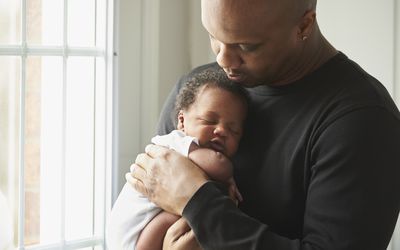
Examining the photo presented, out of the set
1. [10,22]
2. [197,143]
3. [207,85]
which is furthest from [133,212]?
[10,22]

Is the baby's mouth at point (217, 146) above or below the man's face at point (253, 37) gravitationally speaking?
below

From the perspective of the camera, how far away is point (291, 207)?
118 cm

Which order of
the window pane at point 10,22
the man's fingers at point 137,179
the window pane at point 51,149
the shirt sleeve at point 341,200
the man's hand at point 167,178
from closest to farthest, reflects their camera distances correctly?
1. the shirt sleeve at point 341,200
2. the man's hand at point 167,178
3. the man's fingers at point 137,179
4. the window pane at point 10,22
5. the window pane at point 51,149

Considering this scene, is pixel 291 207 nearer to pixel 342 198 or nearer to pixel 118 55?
pixel 342 198

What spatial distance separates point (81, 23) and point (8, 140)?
16.3 inches

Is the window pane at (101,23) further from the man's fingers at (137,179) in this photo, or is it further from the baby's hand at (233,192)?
the baby's hand at (233,192)

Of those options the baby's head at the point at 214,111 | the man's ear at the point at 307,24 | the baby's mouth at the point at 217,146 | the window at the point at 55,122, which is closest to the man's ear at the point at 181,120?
the baby's head at the point at 214,111

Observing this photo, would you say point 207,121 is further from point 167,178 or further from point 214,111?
point 167,178

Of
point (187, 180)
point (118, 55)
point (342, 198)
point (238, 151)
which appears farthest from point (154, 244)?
point (118, 55)

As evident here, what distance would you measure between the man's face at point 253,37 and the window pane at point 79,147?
2.11 ft

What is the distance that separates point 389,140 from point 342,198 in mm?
144

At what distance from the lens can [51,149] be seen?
1.68m

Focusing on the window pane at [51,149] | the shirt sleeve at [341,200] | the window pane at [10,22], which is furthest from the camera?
the window pane at [51,149]

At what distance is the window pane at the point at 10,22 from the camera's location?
1.52m
